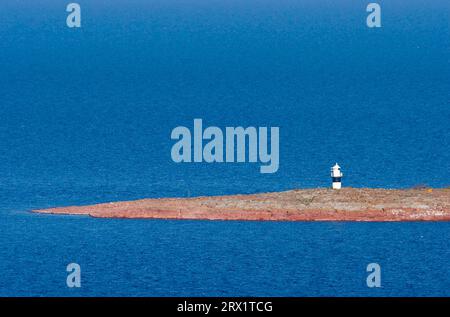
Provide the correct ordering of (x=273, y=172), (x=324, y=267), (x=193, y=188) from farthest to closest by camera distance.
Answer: (x=273, y=172) → (x=193, y=188) → (x=324, y=267)

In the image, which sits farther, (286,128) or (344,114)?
(344,114)

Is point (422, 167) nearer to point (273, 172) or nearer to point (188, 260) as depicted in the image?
point (273, 172)

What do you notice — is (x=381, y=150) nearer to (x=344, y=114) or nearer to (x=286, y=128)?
(x=286, y=128)

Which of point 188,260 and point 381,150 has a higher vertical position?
point 381,150
